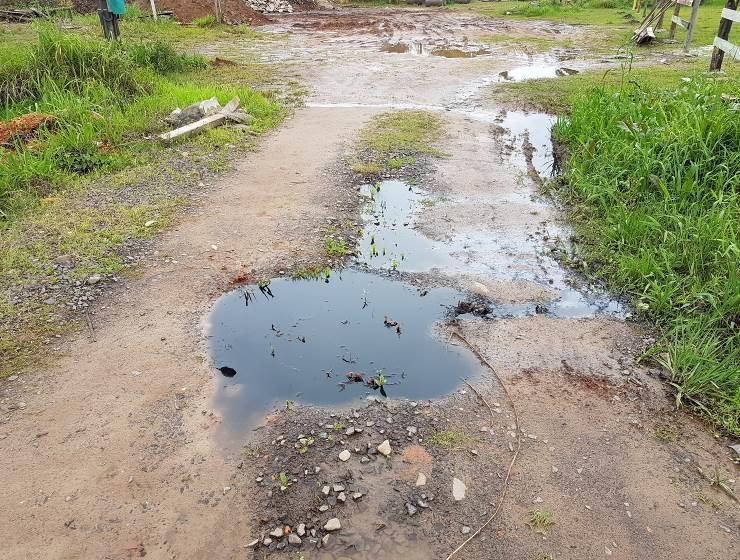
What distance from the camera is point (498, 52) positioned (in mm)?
12445

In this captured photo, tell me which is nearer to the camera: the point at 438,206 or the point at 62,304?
the point at 62,304

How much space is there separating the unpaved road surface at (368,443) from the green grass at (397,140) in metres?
1.76

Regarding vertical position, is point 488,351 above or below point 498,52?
below

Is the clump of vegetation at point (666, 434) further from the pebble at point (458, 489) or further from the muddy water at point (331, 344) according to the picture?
the pebble at point (458, 489)

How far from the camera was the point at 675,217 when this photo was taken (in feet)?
14.0

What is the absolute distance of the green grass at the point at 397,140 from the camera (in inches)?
242

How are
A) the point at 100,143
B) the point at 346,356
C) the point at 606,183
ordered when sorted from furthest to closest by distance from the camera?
the point at 100,143, the point at 606,183, the point at 346,356

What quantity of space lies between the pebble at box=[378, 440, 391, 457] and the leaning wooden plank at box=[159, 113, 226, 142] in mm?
5153

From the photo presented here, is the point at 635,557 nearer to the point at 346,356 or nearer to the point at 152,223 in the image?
the point at 346,356

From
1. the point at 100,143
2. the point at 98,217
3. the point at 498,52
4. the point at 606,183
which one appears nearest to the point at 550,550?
the point at 606,183

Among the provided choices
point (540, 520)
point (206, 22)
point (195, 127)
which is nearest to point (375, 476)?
point (540, 520)

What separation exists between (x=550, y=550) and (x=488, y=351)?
4.32ft

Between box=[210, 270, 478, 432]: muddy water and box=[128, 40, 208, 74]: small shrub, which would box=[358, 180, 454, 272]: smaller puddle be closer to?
box=[210, 270, 478, 432]: muddy water

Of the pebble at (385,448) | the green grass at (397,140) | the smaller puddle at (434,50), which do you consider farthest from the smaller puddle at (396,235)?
the smaller puddle at (434,50)
